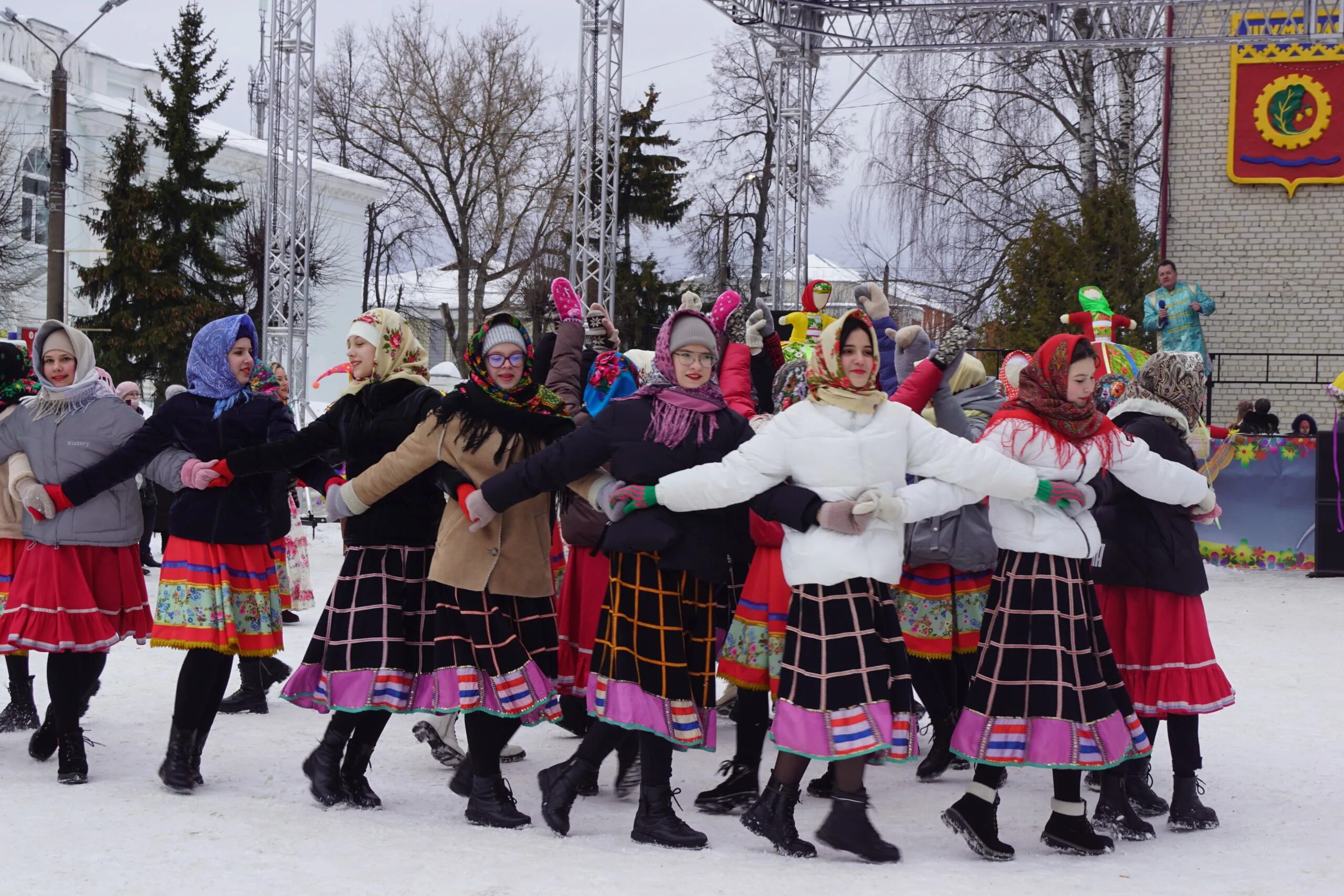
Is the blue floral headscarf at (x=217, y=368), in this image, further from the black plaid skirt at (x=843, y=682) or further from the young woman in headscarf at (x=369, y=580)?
the black plaid skirt at (x=843, y=682)

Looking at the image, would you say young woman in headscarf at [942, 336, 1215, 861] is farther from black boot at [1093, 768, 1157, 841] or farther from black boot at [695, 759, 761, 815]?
black boot at [695, 759, 761, 815]

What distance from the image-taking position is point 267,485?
5219 millimetres

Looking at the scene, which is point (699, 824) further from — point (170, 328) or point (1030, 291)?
point (170, 328)

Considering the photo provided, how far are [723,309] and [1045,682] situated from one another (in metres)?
2.07

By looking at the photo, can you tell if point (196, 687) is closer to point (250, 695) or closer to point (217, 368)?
point (217, 368)

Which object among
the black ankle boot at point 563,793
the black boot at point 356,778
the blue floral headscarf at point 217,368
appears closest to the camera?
the black ankle boot at point 563,793

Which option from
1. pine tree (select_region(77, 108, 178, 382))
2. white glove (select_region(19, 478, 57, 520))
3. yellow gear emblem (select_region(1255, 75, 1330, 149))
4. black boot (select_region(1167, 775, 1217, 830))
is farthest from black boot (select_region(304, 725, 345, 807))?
pine tree (select_region(77, 108, 178, 382))

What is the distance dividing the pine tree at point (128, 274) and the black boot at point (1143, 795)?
83.2ft

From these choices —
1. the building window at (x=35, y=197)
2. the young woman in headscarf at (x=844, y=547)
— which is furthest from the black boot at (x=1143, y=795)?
the building window at (x=35, y=197)

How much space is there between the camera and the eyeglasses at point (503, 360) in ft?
15.3

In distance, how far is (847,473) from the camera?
4.26 meters

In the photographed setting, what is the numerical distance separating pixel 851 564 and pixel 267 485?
2.33 metres

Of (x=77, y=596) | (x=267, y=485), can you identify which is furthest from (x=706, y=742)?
(x=77, y=596)

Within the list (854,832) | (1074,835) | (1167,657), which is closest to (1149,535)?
(1167,657)
